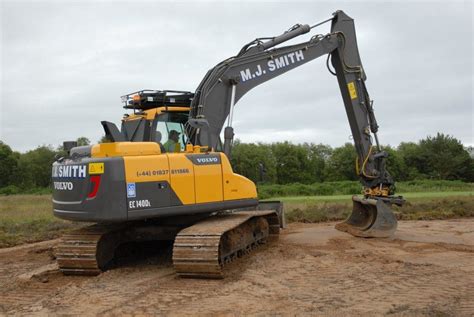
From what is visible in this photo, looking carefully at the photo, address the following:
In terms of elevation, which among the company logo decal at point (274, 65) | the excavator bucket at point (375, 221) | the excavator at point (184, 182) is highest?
the company logo decal at point (274, 65)

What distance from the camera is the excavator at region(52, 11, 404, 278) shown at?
7160 mm

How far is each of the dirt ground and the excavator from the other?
45 cm

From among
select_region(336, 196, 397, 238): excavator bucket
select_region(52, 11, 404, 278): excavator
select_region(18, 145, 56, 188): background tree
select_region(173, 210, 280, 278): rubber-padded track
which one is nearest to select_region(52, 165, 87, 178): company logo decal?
select_region(52, 11, 404, 278): excavator

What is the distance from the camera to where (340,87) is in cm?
1180

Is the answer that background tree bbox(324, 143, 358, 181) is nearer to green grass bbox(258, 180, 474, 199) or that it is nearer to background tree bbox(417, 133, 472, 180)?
background tree bbox(417, 133, 472, 180)

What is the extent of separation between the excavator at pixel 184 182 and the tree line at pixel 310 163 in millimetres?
47814

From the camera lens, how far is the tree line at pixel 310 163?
2482 inches

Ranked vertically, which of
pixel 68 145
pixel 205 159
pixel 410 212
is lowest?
pixel 410 212

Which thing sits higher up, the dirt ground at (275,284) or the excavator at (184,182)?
the excavator at (184,182)

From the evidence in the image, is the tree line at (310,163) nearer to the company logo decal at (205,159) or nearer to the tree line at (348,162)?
the tree line at (348,162)

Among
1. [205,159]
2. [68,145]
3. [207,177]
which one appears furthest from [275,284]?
[68,145]

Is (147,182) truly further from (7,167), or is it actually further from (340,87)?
(7,167)

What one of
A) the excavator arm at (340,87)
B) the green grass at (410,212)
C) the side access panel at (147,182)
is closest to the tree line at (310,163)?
the green grass at (410,212)

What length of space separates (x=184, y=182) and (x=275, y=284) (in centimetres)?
203
